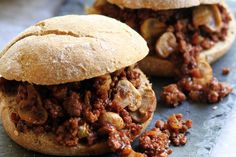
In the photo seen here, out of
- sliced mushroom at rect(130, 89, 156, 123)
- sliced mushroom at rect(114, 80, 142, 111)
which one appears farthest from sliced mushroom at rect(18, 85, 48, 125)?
sliced mushroom at rect(130, 89, 156, 123)

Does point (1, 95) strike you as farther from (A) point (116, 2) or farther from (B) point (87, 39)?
(A) point (116, 2)

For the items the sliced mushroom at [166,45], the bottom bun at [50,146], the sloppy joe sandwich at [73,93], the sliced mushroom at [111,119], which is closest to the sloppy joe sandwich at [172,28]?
the sliced mushroom at [166,45]

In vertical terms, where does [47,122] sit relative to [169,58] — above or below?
below

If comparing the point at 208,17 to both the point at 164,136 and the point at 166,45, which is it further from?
the point at 164,136

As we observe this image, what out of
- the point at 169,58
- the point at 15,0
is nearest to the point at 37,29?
the point at 169,58

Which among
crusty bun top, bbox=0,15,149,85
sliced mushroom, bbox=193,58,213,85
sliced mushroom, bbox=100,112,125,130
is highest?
crusty bun top, bbox=0,15,149,85

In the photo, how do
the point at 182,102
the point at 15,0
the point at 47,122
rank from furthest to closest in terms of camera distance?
the point at 15,0 → the point at 182,102 → the point at 47,122

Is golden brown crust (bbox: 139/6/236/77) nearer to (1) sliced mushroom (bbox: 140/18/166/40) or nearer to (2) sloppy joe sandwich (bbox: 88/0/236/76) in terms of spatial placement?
(2) sloppy joe sandwich (bbox: 88/0/236/76)
